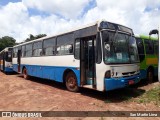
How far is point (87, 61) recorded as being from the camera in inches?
336

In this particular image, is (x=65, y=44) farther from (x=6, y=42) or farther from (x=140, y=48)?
(x=6, y=42)

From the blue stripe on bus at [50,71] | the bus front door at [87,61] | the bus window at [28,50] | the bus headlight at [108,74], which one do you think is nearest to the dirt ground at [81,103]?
the bus front door at [87,61]

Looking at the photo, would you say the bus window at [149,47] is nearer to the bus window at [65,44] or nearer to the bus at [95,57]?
the bus at [95,57]

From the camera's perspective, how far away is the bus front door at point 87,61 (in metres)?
8.21

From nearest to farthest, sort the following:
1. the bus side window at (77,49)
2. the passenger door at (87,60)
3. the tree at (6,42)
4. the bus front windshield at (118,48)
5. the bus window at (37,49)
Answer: the bus front windshield at (118,48) → the passenger door at (87,60) → the bus side window at (77,49) → the bus window at (37,49) → the tree at (6,42)

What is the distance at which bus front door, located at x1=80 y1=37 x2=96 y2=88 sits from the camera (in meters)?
8.21

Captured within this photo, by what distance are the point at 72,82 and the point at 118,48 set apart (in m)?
2.94

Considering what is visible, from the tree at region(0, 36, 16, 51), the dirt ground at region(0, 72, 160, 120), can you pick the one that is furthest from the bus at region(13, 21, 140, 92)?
the tree at region(0, 36, 16, 51)

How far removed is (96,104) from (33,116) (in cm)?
229

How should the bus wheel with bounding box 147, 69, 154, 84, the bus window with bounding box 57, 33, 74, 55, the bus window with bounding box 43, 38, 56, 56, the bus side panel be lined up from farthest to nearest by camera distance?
the bus wheel with bounding box 147, 69, 154, 84, the bus window with bounding box 43, 38, 56, 56, the bus window with bounding box 57, 33, 74, 55, the bus side panel

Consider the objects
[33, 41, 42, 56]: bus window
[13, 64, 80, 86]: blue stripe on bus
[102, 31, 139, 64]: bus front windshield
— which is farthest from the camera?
[33, 41, 42, 56]: bus window

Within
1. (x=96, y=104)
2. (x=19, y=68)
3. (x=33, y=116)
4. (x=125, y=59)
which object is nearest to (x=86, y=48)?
(x=125, y=59)

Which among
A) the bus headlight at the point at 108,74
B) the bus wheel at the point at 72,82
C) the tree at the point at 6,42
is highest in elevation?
the tree at the point at 6,42

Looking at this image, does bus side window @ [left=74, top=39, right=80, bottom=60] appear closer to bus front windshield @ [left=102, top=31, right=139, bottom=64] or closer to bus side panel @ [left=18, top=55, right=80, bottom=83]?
bus side panel @ [left=18, top=55, right=80, bottom=83]
